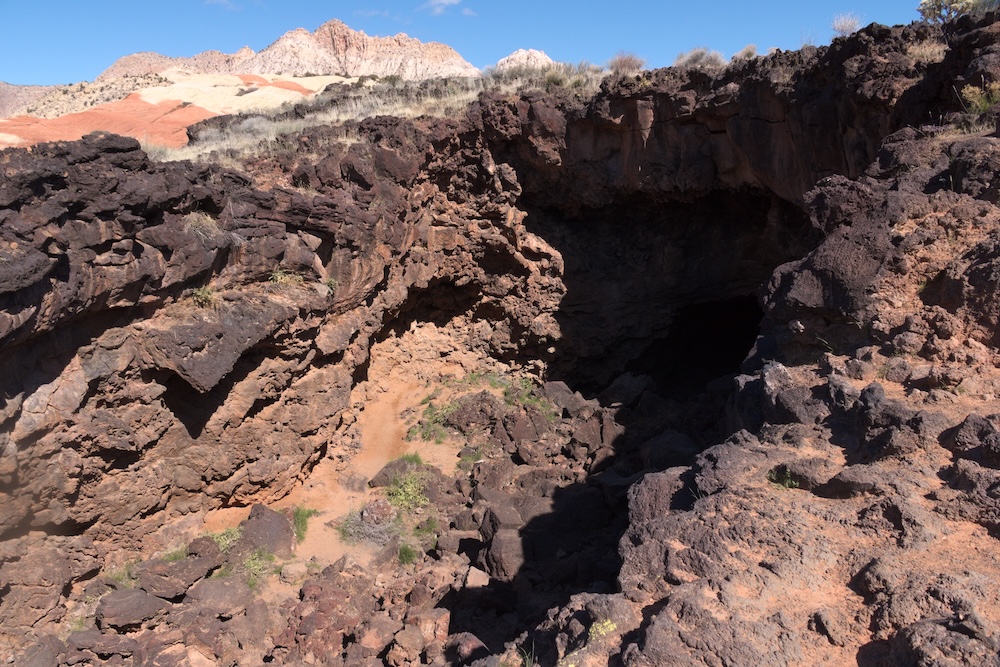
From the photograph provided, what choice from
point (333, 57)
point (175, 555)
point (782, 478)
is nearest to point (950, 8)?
point (782, 478)

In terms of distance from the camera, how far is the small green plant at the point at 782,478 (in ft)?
16.9

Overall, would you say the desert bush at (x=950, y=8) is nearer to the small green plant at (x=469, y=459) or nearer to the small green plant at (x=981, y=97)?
the small green plant at (x=981, y=97)

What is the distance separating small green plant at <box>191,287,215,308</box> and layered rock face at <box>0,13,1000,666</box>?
16 cm

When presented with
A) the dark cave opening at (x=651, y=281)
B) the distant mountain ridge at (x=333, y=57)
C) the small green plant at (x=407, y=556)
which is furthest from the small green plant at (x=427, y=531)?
the distant mountain ridge at (x=333, y=57)

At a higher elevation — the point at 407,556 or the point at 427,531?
the point at 427,531

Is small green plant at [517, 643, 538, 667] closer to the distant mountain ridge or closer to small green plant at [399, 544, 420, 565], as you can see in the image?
small green plant at [399, 544, 420, 565]

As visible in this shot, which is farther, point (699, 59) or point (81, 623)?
point (699, 59)

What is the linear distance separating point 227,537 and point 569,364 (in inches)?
295

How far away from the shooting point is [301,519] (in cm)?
1041

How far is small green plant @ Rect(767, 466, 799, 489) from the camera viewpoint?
202 inches

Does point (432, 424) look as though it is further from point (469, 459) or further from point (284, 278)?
point (284, 278)

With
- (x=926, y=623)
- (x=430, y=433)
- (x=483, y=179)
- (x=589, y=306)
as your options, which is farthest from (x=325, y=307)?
(x=926, y=623)

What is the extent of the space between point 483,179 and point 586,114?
7.36 feet

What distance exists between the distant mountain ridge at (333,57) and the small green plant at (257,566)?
1840 inches
